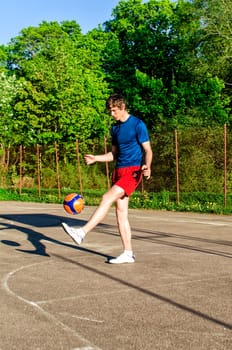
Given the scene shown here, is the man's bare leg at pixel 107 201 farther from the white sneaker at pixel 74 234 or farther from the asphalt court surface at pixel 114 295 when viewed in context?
the asphalt court surface at pixel 114 295

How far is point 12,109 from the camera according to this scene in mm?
34906

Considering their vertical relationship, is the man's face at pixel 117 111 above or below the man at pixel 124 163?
above

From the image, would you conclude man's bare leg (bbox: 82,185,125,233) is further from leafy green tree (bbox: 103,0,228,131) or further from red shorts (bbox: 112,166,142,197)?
leafy green tree (bbox: 103,0,228,131)

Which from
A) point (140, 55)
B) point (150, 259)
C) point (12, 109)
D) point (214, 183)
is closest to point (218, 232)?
point (150, 259)

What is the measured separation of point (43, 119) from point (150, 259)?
25903 millimetres

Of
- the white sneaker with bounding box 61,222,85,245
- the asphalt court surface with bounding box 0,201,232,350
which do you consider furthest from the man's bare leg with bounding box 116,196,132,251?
the white sneaker with bounding box 61,222,85,245

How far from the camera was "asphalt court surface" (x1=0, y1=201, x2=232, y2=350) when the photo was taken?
397 cm

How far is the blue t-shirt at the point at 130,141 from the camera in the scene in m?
6.94

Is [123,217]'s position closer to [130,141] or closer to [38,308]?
[130,141]

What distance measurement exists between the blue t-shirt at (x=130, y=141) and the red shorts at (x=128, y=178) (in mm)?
62

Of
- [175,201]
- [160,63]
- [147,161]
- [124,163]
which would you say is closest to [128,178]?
[124,163]

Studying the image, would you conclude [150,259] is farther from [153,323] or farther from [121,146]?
[153,323]

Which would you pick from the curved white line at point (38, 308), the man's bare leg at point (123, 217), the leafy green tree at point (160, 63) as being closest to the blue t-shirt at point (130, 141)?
the man's bare leg at point (123, 217)

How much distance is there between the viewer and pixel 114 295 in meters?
5.29
